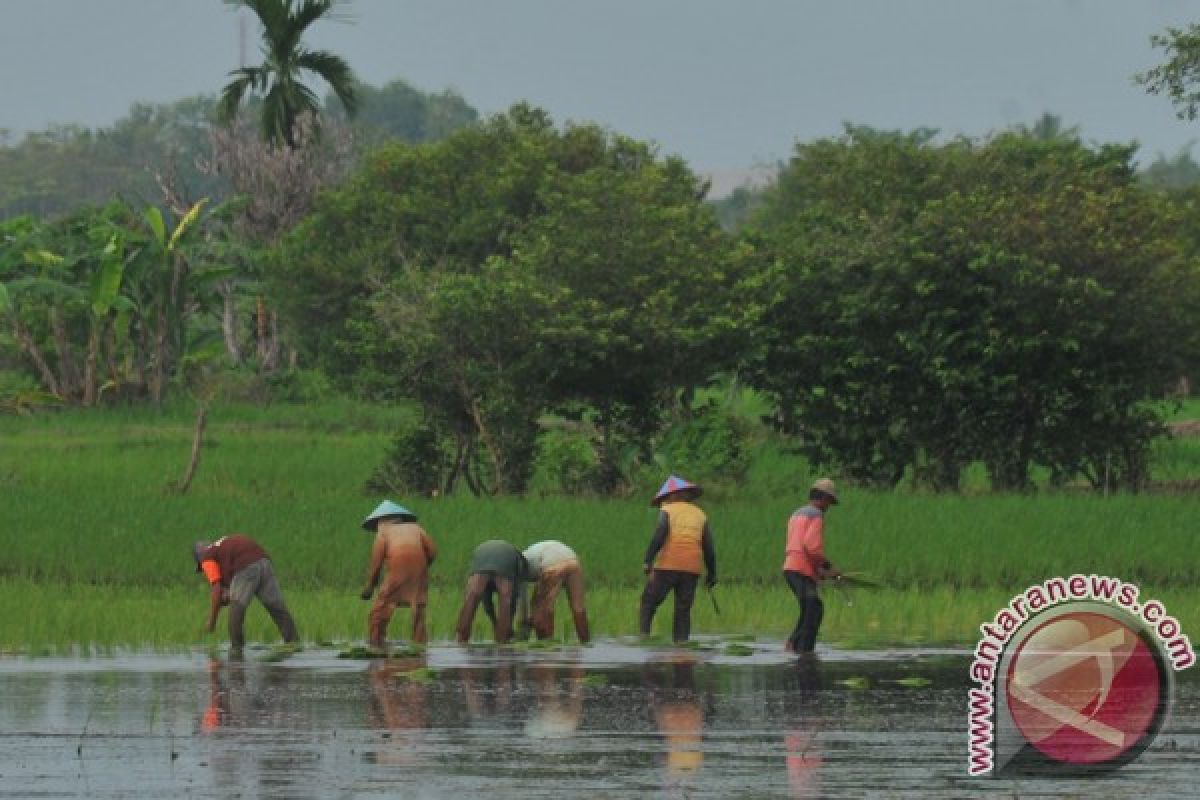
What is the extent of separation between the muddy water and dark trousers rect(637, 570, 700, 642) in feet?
4.16

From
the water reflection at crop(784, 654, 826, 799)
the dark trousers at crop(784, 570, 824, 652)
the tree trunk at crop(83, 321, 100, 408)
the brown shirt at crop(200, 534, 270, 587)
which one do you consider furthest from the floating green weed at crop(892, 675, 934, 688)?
the tree trunk at crop(83, 321, 100, 408)

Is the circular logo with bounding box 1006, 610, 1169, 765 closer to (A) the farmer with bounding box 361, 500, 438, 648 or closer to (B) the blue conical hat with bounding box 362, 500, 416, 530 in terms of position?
(A) the farmer with bounding box 361, 500, 438, 648

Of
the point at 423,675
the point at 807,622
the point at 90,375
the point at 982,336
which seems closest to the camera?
the point at 423,675

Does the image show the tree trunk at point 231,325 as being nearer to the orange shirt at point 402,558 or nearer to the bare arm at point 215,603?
the orange shirt at point 402,558

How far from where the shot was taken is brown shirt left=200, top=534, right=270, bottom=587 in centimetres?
2152

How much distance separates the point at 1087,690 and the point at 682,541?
18.6ft

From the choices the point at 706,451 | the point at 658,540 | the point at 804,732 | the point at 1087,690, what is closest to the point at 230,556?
the point at 658,540

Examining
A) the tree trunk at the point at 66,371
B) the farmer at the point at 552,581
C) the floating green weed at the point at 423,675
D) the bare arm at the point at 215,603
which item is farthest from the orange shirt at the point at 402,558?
the tree trunk at the point at 66,371

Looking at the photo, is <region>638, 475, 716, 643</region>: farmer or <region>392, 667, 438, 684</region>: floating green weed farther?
<region>638, 475, 716, 643</region>: farmer

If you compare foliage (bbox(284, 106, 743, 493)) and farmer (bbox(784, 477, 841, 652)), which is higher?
foliage (bbox(284, 106, 743, 493))

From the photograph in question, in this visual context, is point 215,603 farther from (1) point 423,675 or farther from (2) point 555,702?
(2) point 555,702

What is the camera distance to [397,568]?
21719 millimetres

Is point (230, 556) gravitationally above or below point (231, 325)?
below

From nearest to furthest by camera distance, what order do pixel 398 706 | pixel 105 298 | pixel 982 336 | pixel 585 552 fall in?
1. pixel 398 706
2. pixel 585 552
3. pixel 982 336
4. pixel 105 298
